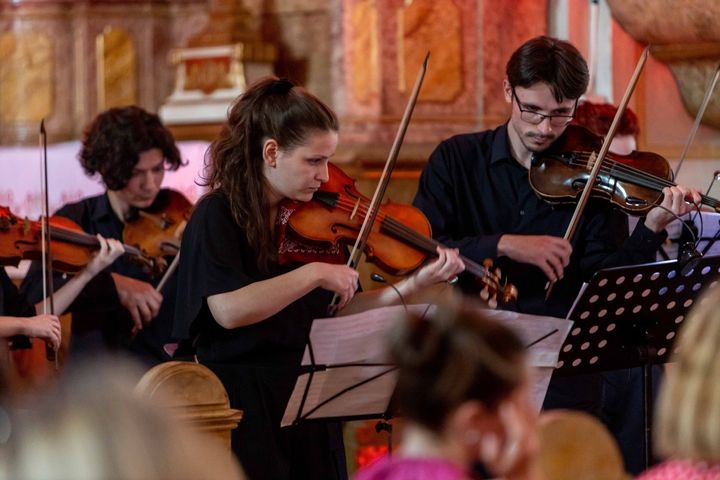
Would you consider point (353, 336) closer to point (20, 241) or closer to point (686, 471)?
point (686, 471)

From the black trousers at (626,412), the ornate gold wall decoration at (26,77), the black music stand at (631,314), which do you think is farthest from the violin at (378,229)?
the ornate gold wall decoration at (26,77)

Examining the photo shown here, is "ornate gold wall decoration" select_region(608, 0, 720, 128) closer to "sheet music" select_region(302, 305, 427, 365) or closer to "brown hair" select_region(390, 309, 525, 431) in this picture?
"sheet music" select_region(302, 305, 427, 365)

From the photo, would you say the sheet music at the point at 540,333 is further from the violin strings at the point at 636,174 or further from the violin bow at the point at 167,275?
the violin bow at the point at 167,275

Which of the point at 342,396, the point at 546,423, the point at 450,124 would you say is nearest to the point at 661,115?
the point at 450,124

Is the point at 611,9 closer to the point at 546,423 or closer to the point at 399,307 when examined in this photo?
the point at 399,307

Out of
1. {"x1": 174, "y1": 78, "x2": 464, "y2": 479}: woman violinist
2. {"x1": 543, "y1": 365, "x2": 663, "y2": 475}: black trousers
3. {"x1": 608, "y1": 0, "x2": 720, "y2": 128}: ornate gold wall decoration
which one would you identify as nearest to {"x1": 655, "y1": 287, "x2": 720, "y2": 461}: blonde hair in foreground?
{"x1": 174, "y1": 78, "x2": 464, "y2": 479}: woman violinist

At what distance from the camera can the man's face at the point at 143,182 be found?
4.52 metres

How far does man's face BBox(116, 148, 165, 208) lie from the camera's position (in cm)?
452

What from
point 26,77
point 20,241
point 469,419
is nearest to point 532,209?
point 20,241

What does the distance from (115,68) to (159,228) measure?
2522 mm

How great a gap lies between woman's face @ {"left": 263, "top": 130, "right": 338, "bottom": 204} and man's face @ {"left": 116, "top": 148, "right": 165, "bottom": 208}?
153 cm

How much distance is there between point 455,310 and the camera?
1.52 meters

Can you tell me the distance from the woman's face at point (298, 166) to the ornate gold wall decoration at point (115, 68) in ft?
13.0

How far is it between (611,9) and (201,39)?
1.99 meters
